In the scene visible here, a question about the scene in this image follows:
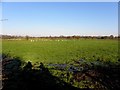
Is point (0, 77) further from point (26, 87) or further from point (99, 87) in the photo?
point (99, 87)

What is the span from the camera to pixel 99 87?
923 cm

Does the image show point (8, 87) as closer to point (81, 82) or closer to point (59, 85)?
point (59, 85)

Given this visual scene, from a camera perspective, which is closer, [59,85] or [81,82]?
[59,85]

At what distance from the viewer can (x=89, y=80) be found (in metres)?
10.4

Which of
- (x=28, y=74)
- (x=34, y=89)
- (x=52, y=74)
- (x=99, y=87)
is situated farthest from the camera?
(x=52, y=74)

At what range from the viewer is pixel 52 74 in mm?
11453

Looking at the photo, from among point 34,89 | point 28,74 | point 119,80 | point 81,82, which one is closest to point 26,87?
point 34,89

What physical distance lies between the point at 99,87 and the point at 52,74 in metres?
3.01

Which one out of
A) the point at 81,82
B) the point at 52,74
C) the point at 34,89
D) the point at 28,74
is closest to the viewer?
the point at 34,89

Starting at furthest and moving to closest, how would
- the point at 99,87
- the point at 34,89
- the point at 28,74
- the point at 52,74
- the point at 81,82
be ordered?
the point at 52,74 < the point at 28,74 < the point at 81,82 < the point at 99,87 < the point at 34,89

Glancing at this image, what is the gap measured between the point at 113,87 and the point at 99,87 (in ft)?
1.90

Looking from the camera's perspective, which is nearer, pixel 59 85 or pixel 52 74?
pixel 59 85

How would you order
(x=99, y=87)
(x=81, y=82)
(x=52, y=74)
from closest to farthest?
(x=99, y=87)
(x=81, y=82)
(x=52, y=74)

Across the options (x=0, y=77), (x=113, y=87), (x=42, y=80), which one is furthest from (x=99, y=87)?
(x=0, y=77)
